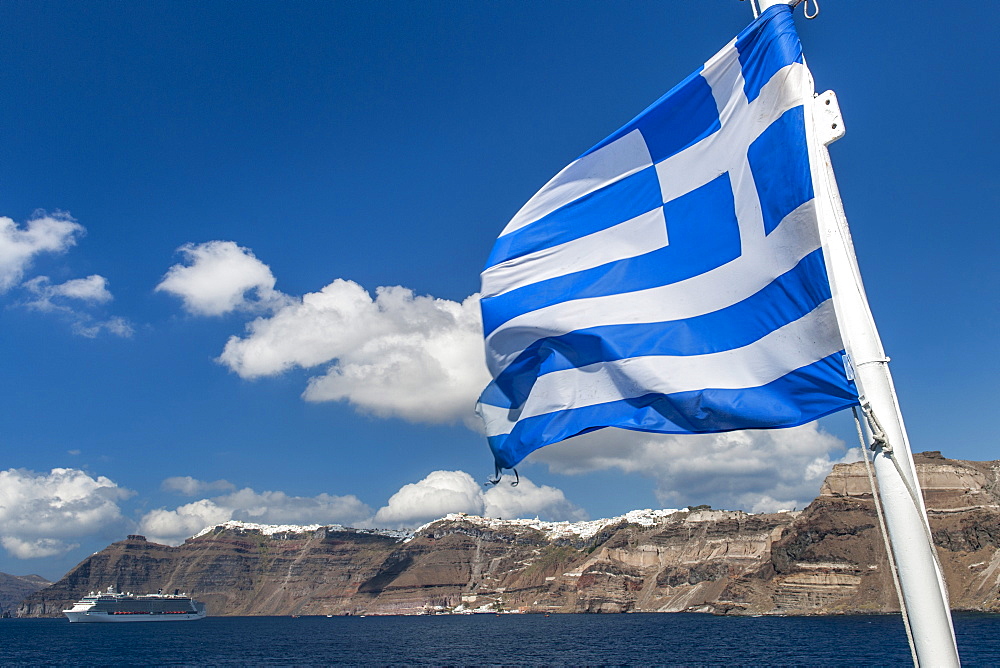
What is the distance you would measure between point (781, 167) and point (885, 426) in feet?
9.45

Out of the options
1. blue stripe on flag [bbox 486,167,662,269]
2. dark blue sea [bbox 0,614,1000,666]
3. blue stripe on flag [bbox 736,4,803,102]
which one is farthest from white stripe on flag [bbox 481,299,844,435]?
dark blue sea [bbox 0,614,1000,666]

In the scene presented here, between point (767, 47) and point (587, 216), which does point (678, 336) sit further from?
point (767, 47)

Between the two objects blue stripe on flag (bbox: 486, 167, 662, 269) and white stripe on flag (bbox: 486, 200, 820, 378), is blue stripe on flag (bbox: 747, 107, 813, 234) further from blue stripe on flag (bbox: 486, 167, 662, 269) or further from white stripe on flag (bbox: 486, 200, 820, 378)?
blue stripe on flag (bbox: 486, 167, 662, 269)

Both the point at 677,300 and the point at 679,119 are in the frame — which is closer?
the point at 677,300

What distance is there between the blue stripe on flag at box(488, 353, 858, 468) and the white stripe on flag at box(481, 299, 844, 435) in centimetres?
8

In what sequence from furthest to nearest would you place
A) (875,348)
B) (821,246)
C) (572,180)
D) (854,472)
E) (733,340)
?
(854,472), (572,180), (733,340), (821,246), (875,348)

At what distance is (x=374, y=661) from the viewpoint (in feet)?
282

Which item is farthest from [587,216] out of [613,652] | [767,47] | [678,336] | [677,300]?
[613,652]

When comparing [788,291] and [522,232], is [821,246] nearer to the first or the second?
[788,291]

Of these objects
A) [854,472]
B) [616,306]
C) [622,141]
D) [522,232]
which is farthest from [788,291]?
[854,472]

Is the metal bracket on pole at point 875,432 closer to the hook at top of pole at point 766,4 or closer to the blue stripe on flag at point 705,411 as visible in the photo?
the blue stripe on flag at point 705,411

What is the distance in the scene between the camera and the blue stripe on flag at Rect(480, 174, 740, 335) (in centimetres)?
827

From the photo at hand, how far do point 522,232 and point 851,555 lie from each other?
179499mm

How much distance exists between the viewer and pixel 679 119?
8.79 m
